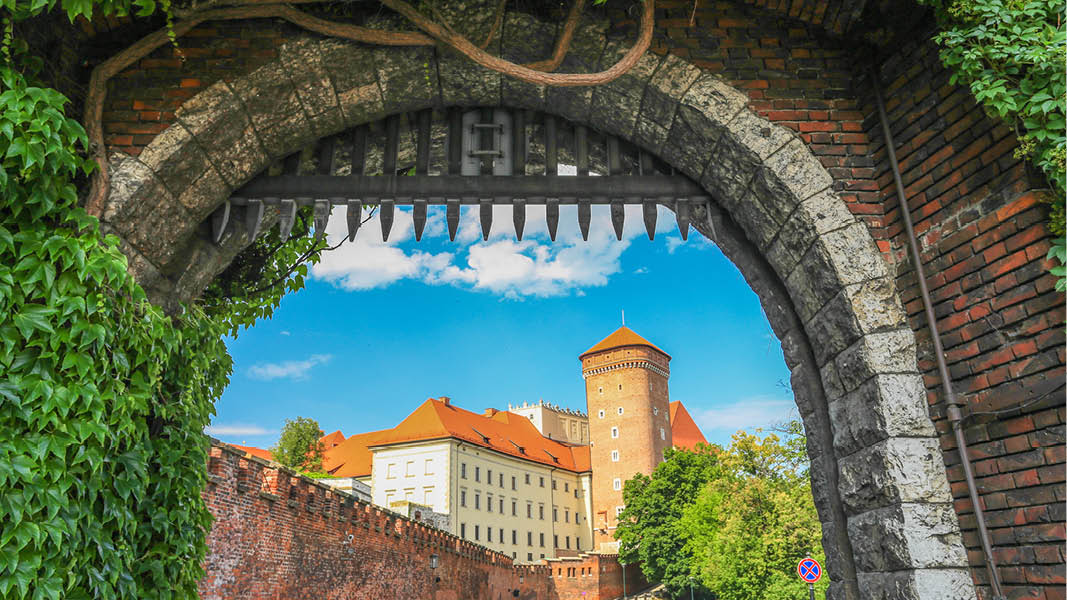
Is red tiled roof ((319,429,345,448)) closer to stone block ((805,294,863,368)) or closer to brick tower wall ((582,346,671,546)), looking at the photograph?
brick tower wall ((582,346,671,546))

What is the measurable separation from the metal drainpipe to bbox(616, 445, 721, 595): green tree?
34.1 meters

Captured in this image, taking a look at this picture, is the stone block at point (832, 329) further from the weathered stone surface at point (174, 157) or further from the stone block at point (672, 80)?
the weathered stone surface at point (174, 157)

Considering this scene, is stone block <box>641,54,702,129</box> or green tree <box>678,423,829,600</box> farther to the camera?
green tree <box>678,423,829,600</box>

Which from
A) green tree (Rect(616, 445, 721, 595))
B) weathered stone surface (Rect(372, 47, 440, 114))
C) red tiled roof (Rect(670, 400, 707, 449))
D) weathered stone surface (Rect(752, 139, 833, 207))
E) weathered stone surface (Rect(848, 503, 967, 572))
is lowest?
weathered stone surface (Rect(848, 503, 967, 572))

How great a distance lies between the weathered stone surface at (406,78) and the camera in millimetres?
3920

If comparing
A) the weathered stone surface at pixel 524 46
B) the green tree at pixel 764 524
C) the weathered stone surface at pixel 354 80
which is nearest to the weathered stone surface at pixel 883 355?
the weathered stone surface at pixel 524 46

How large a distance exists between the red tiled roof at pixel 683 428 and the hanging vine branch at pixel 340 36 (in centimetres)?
6062

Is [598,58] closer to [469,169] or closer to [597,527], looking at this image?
[469,169]

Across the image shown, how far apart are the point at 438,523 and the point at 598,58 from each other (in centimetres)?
3507

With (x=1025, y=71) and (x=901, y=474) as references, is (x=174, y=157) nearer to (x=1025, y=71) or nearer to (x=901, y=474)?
(x=901, y=474)

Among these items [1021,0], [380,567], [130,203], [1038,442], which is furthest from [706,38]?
[380,567]

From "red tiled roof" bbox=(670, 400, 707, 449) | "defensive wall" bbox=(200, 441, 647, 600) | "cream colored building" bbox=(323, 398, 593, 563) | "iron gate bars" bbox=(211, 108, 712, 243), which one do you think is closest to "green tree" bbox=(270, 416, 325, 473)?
"cream colored building" bbox=(323, 398, 593, 563)

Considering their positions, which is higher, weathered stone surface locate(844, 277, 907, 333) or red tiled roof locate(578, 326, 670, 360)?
red tiled roof locate(578, 326, 670, 360)

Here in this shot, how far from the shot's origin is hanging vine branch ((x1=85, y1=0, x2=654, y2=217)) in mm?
3570
